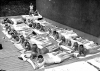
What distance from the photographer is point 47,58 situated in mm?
5793

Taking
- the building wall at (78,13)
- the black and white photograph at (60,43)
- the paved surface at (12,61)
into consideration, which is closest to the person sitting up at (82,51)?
the black and white photograph at (60,43)

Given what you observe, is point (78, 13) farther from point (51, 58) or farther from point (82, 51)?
point (51, 58)

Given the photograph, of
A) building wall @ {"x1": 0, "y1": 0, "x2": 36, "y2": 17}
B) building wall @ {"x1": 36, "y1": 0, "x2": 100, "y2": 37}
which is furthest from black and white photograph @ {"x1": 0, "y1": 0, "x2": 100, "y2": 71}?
building wall @ {"x1": 0, "y1": 0, "x2": 36, "y2": 17}

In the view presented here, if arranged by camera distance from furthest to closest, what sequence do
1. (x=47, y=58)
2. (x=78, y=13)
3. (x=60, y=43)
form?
1. (x=78, y=13)
2. (x=60, y=43)
3. (x=47, y=58)

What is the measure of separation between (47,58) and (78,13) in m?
3.87

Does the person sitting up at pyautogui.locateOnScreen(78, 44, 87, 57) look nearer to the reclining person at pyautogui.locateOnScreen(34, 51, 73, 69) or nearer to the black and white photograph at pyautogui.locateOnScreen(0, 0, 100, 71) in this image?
the black and white photograph at pyautogui.locateOnScreen(0, 0, 100, 71)

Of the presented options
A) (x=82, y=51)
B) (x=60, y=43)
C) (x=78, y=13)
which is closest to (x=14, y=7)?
(x=78, y=13)

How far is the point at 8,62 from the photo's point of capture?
578 cm

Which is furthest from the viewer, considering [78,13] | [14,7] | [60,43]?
[14,7]

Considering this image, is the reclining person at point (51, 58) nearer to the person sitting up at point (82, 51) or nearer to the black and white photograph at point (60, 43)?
the black and white photograph at point (60, 43)

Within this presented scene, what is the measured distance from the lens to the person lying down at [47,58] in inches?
215

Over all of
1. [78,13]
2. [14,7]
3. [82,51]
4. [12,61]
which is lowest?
[12,61]

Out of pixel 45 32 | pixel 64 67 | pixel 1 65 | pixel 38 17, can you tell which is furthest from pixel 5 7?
pixel 64 67

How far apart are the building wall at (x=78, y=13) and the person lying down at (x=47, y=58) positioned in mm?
2260
